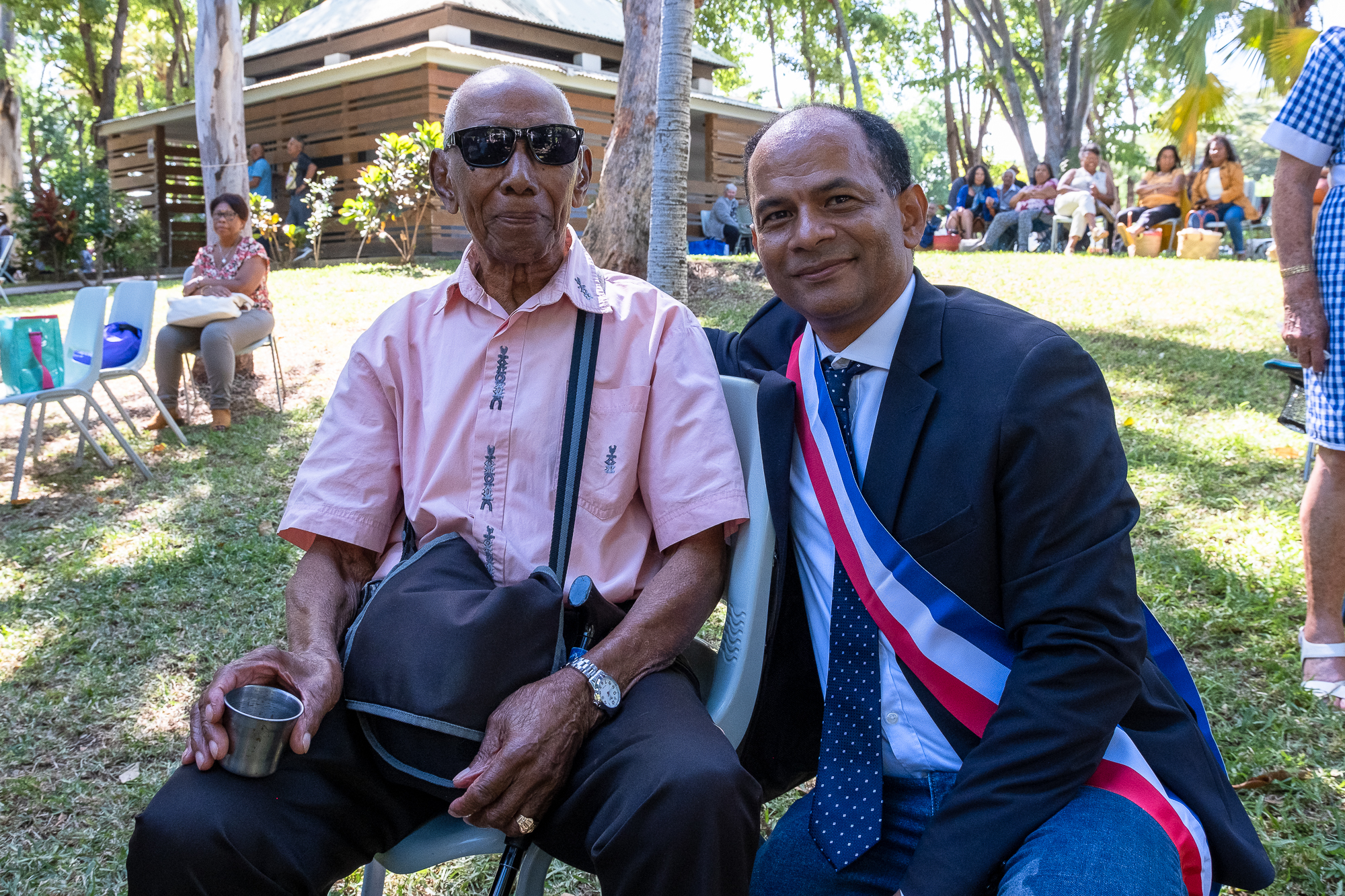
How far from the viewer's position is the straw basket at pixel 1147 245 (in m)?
14.4

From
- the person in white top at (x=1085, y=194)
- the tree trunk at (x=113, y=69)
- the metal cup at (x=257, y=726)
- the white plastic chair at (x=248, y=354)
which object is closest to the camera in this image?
the metal cup at (x=257, y=726)

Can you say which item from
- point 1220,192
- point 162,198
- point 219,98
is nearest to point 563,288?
point 219,98

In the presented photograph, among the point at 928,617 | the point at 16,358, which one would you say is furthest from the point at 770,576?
the point at 16,358

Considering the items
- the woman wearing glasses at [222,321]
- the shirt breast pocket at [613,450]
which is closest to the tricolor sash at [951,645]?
the shirt breast pocket at [613,450]

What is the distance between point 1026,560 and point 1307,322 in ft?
6.98

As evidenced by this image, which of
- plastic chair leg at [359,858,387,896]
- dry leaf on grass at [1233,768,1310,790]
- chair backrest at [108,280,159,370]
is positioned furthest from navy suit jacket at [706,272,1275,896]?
chair backrest at [108,280,159,370]

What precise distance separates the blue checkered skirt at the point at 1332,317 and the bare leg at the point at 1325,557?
105 mm

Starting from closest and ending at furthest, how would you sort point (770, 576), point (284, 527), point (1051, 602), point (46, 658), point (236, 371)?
point (1051, 602)
point (770, 576)
point (284, 527)
point (46, 658)
point (236, 371)

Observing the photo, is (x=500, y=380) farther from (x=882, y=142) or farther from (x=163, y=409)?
(x=163, y=409)

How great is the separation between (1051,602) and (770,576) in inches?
23.6

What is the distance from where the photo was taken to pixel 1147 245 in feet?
47.4

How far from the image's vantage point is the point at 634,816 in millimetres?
1693

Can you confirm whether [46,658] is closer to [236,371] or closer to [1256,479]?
[236,371]

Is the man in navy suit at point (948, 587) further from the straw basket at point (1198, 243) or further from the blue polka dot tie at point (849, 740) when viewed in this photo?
the straw basket at point (1198, 243)
